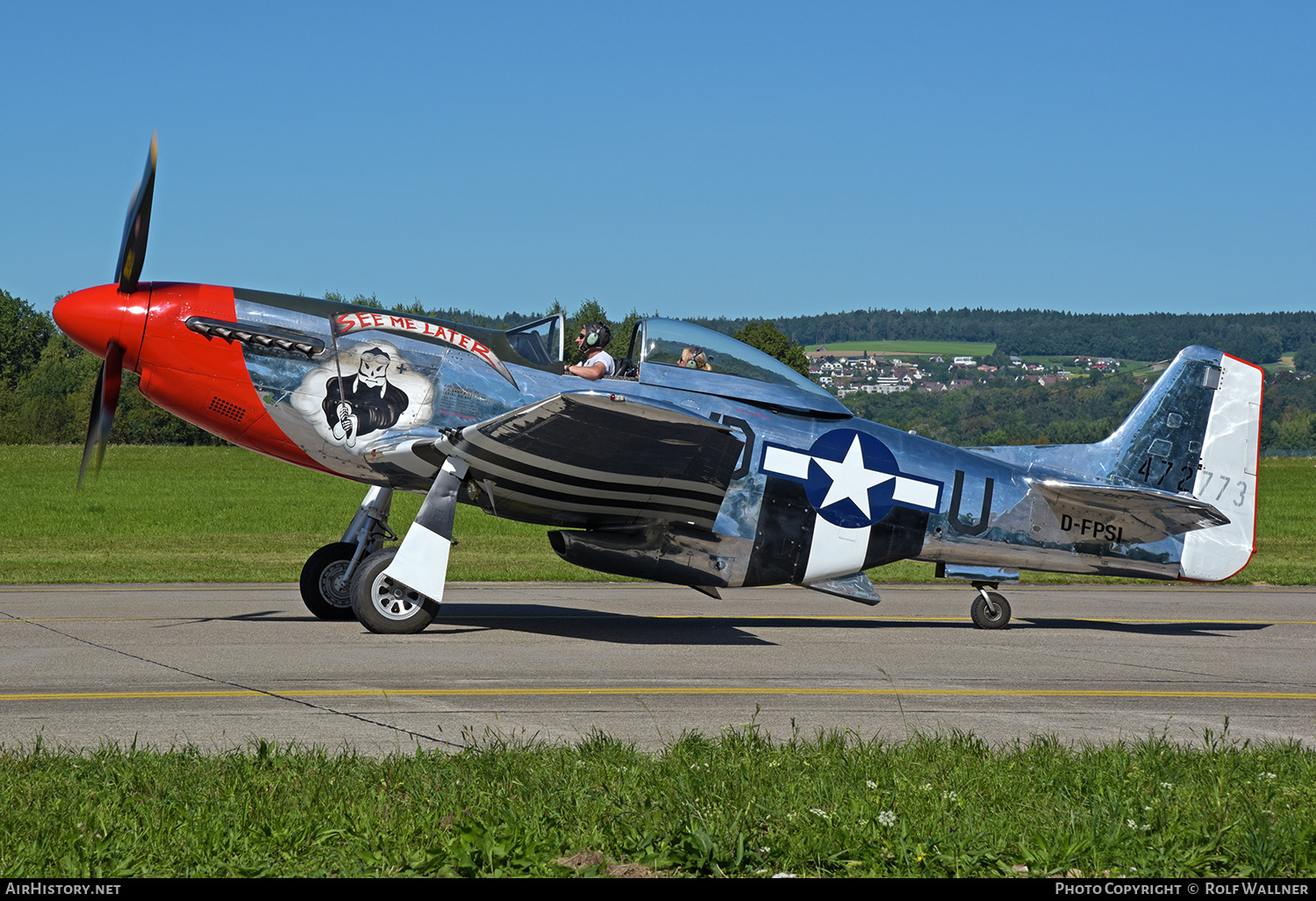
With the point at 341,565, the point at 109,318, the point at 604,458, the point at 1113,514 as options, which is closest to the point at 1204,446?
the point at 1113,514

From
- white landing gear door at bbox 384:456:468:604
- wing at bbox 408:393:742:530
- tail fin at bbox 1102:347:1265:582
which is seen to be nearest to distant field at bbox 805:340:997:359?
tail fin at bbox 1102:347:1265:582

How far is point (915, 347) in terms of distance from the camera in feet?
278

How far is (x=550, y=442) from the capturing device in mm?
9164

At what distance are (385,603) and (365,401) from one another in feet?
6.10

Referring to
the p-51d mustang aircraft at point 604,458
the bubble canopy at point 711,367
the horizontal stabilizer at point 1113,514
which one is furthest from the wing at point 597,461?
the horizontal stabilizer at point 1113,514

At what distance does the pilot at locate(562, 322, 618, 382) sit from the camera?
1027 centimetres

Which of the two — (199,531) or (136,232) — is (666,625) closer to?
(136,232)

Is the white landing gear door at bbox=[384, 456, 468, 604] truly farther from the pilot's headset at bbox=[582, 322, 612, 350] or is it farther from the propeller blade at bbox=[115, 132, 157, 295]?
the propeller blade at bbox=[115, 132, 157, 295]

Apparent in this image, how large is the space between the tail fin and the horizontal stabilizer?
56cm

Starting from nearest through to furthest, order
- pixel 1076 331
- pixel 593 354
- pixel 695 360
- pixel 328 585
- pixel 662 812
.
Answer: pixel 662 812 → pixel 695 360 → pixel 593 354 → pixel 328 585 → pixel 1076 331

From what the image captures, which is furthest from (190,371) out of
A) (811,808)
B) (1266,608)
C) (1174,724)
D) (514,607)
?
(1266,608)

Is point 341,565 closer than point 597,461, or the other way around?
point 597,461

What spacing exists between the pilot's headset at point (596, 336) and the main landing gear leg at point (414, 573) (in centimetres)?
191

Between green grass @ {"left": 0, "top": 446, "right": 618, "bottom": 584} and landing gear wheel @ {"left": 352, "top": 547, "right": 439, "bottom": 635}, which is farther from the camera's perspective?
green grass @ {"left": 0, "top": 446, "right": 618, "bottom": 584}
